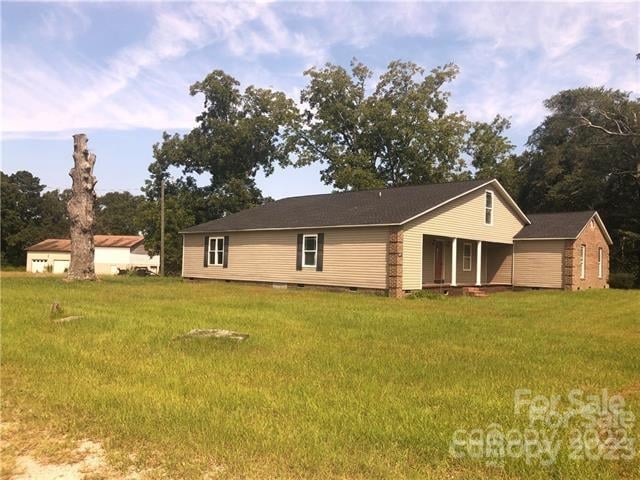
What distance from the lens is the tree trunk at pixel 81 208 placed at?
24.4 metres

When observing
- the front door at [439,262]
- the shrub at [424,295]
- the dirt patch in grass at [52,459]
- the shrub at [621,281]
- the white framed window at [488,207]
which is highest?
the white framed window at [488,207]

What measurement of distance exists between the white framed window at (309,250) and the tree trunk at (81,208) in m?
9.36

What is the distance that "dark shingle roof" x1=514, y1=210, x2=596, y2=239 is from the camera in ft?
88.1

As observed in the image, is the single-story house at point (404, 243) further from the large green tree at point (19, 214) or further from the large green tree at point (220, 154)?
the large green tree at point (19, 214)

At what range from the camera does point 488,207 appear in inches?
1049

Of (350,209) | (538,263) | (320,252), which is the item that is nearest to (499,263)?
(538,263)

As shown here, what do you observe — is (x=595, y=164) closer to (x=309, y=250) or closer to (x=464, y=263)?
(x=464, y=263)

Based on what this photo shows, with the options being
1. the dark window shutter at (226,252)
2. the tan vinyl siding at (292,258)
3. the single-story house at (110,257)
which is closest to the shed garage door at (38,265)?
the single-story house at (110,257)

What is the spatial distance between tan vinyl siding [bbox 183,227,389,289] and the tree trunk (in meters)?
6.43

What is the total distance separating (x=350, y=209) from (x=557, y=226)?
10.8 meters

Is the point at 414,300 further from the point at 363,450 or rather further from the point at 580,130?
the point at 580,130

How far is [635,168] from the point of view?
3744cm

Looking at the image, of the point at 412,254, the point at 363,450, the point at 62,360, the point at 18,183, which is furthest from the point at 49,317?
the point at 18,183

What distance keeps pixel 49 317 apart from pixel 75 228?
14.6 meters
